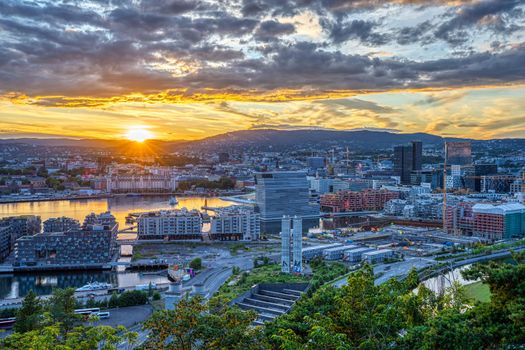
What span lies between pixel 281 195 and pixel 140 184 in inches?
613

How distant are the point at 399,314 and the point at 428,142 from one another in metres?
84.2

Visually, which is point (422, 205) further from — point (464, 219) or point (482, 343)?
point (482, 343)

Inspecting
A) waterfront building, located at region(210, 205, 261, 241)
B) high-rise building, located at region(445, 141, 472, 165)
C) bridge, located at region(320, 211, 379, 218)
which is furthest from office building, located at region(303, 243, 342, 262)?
high-rise building, located at region(445, 141, 472, 165)

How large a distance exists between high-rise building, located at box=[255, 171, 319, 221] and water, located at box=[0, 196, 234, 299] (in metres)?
5.65

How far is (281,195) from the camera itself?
70.9 feet

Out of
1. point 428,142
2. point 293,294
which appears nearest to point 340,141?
point 428,142

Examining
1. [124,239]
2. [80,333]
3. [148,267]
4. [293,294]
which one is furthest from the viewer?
[124,239]

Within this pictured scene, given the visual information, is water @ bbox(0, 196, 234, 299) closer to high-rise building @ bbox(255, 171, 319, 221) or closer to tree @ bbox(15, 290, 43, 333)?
tree @ bbox(15, 290, 43, 333)

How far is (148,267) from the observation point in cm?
1302

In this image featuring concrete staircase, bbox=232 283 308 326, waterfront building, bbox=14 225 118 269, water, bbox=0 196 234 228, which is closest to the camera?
concrete staircase, bbox=232 283 308 326

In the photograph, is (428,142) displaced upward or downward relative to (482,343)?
upward

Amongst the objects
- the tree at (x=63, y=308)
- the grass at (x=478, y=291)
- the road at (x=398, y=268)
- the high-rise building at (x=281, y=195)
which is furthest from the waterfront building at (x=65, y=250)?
the high-rise building at (x=281, y=195)

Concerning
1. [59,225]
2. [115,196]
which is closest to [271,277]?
[59,225]

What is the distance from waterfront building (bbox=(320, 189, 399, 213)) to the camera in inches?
976
